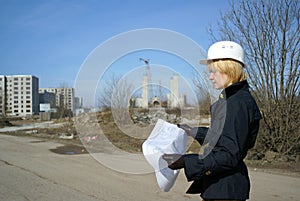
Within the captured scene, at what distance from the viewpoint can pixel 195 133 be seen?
246cm

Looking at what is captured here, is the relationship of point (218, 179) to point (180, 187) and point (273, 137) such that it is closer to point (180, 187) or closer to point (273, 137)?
point (180, 187)

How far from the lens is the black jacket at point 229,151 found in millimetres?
1891

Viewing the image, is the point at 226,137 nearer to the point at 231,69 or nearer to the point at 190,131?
the point at 231,69

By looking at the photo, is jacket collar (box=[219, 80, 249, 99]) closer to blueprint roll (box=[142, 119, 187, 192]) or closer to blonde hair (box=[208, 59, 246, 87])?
blonde hair (box=[208, 59, 246, 87])

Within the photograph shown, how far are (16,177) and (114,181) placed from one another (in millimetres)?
2637

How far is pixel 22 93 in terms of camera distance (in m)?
92.3

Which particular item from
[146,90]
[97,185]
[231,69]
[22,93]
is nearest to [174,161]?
[231,69]

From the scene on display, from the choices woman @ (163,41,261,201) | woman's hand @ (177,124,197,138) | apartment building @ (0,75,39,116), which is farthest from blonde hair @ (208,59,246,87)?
apartment building @ (0,75,39,116)

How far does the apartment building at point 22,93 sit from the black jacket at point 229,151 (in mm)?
92892

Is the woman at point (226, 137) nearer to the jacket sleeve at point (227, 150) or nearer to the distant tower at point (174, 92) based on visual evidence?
the jacket sleeve at point (227, 150)

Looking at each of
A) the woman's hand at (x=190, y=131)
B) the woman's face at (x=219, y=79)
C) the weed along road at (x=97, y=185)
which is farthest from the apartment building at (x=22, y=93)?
the woman's face at (x=219, y=79)

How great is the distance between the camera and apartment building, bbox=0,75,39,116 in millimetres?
90562

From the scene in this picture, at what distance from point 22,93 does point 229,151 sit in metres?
97.9

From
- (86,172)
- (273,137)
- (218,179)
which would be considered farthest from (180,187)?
(273,137)
